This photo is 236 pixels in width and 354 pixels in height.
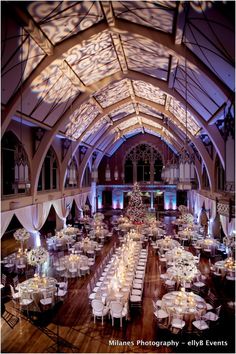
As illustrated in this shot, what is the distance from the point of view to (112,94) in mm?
17172

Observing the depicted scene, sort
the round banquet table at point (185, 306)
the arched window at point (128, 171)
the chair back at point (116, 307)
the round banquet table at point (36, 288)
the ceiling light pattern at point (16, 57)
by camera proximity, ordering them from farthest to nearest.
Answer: the arched window at point (128, 171)
the round banquet table at point (36, 288)
the chair back at point (116, 307)
the round banquet table at point (185, 306)
the ceiling light pattern at point (16, 57)

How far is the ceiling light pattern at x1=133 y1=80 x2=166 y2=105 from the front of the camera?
1577cm

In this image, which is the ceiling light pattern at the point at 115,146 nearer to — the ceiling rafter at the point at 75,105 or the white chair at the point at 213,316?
the ceiling rafter at the point at 75,105

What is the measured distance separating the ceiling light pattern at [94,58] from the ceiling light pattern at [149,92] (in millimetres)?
2738

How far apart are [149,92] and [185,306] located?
12.3 metres

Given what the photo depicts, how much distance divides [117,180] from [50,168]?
15217mm

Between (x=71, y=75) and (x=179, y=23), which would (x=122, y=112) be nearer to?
(x=71, y=75)

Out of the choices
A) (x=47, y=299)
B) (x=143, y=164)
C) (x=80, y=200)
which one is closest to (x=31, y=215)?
(x=47, y=299)

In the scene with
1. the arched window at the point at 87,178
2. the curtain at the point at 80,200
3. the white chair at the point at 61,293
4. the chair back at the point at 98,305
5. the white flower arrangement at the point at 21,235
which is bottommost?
the white chair at the point at 61,293

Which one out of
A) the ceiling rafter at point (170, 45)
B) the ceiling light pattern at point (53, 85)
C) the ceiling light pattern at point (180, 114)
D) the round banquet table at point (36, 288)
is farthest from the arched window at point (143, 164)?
the ceiling rafter at point (170, 45)

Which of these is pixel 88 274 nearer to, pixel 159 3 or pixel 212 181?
pixel 212 181

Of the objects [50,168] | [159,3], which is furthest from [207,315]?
[50,168]

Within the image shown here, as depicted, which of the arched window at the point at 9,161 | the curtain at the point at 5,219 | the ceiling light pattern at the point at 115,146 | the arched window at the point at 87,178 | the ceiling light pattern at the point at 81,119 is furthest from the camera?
the ceiling light pattern at the point at 115,146

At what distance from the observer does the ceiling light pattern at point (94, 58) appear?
1007 centimetres
